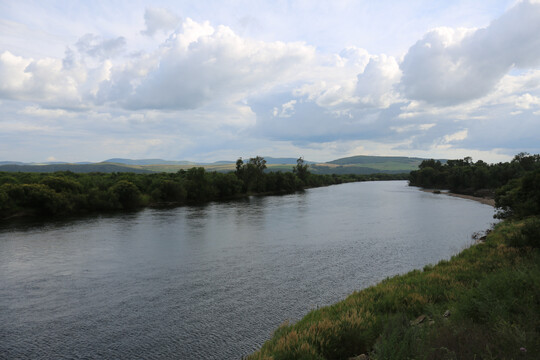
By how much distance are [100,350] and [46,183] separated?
6444 centimetres

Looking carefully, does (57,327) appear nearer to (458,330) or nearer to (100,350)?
(100,350)

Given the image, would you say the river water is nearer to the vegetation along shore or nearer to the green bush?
the vegetation along shore

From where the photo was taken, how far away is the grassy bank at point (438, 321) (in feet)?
25.5

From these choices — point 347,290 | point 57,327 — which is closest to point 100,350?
point 57,327

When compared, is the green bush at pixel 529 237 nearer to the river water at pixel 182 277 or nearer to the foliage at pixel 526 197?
the river water at pixel 182 277

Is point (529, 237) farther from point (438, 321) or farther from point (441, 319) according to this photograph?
point (438, 321)

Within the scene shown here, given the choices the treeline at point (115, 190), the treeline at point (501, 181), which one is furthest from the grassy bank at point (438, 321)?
the treeline at point (115, 190)

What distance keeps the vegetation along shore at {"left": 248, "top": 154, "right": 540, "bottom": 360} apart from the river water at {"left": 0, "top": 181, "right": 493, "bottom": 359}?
455cm

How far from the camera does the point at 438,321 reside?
10484 millimetres

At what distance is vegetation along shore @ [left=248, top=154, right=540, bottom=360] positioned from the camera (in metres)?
7.84

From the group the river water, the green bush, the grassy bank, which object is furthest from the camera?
the green bush

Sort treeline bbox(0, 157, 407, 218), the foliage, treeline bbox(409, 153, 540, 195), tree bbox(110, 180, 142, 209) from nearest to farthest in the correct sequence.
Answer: the foliage → treeline bbox(0, 157, 407, 218) → tree bbox(110, 180, 142, 209) → treeline bbox(409, 153, 540, 195)

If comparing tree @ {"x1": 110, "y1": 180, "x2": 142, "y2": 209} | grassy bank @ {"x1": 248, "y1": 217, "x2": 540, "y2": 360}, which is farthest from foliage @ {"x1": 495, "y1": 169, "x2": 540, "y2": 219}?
tree @ {"x1": 110, "y1": 180, "x2": 142, "y2": 209}

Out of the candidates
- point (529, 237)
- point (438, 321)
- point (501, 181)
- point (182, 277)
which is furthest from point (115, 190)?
point (501, 181)
